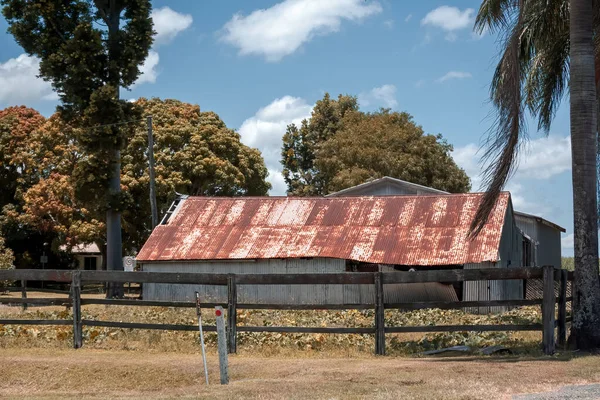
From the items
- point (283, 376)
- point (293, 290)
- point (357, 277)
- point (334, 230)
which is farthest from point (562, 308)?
point (334, 230)

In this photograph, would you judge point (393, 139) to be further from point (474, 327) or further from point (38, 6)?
point (474, 327)

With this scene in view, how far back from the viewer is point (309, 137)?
243ft

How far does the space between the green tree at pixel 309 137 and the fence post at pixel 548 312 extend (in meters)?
56.3

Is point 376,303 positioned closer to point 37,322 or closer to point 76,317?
point 76,317

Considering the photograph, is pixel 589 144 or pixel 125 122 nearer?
pixel 589 144

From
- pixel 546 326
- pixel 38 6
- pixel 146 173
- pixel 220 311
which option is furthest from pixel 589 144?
pixel 146 173

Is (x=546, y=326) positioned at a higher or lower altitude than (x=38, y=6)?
lower

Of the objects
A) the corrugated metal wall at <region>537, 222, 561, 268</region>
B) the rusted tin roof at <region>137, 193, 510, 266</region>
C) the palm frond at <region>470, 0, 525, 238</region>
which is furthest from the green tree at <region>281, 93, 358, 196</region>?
the palm frond at <region>470, 0, 525, 238</region>

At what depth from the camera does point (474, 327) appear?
15.6m

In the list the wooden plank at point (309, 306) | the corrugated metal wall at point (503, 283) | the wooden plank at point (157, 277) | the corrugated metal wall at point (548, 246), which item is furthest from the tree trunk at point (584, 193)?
the corrugated metal wall at point (548, 246)

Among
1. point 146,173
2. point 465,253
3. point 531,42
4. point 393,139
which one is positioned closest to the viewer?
point 531,42

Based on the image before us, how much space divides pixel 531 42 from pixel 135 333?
13.0 meters

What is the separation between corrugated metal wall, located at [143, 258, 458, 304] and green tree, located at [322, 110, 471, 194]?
79.3ft

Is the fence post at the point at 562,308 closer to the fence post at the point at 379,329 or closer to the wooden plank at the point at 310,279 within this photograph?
the fence post at the point at 379,329
